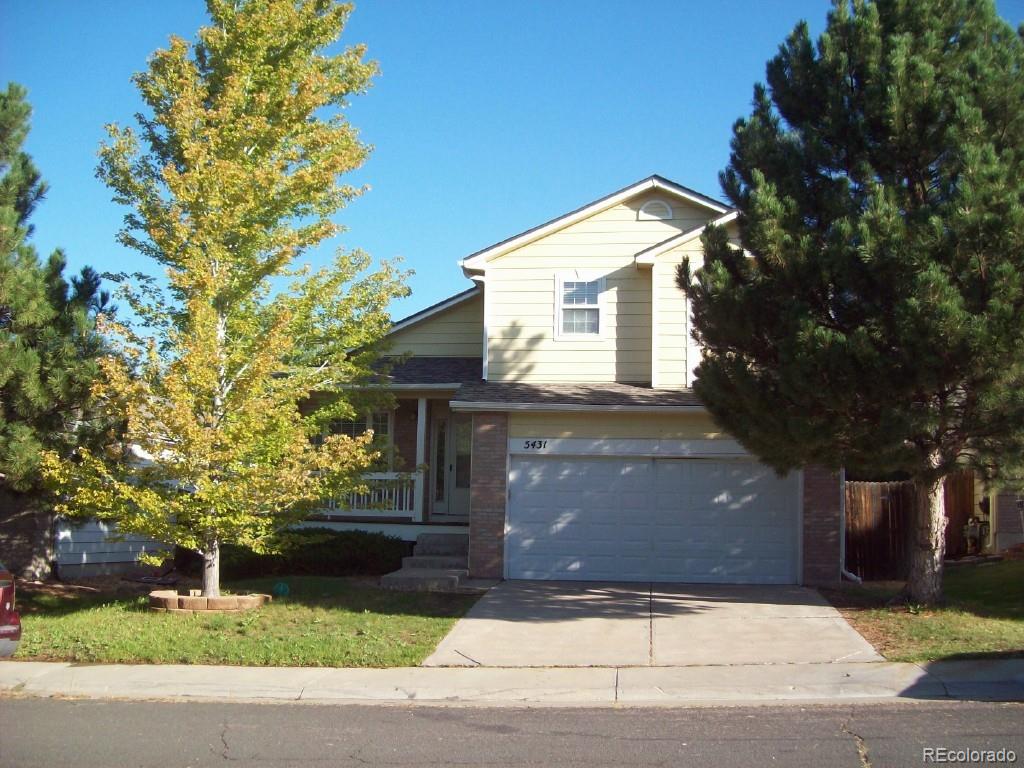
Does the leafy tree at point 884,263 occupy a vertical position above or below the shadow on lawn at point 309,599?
above

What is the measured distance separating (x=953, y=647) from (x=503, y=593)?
20.7 feet

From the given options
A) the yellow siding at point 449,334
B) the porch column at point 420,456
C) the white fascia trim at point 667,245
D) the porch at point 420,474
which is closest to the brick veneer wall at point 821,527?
the white fascia trim at point 667,245

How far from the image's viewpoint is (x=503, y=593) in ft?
47.3

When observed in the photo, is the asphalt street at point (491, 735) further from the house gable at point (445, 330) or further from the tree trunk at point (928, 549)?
the house gable at point (445, 330)

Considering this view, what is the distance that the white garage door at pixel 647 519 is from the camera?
613 inches

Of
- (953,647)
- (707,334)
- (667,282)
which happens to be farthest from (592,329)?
(953,647)

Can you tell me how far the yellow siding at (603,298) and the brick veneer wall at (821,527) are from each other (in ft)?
11.3

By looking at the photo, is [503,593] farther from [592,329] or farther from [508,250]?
[508,250]

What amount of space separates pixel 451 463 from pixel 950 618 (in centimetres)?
973

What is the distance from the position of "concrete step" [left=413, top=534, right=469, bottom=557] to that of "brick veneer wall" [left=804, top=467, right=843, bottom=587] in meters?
5.61

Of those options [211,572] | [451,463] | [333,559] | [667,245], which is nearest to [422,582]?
[333,559]

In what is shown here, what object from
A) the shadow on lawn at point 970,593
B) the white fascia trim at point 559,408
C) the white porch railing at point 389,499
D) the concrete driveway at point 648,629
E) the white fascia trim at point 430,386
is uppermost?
the white fascia trim at point 430,386

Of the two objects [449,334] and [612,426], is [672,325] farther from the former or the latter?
[449,334]

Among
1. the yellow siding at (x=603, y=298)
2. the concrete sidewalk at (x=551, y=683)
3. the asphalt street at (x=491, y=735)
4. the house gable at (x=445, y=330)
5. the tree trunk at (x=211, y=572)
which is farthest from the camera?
the house gable at (x=445, y=330)
